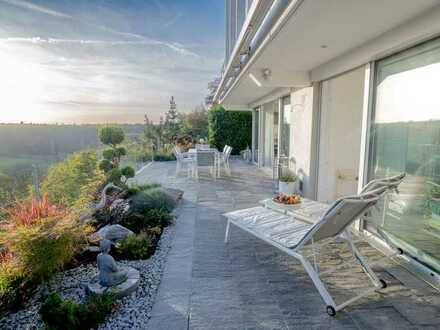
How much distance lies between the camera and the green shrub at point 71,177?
5164 mm

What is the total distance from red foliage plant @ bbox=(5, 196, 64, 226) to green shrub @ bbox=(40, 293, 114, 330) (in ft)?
2.91

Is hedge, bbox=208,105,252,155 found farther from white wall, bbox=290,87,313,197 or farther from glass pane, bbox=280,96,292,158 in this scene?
white wall, bbox=290,87,313,197

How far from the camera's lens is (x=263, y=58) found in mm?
4410

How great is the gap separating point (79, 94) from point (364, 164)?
8.87 m

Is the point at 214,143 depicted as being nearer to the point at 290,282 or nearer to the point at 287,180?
the point at 287,180

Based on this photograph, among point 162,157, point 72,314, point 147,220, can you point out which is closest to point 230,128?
point 162,157

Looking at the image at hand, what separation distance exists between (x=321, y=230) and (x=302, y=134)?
12.8 feet

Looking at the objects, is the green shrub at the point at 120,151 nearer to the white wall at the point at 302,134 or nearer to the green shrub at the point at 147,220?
the green shrub at the point at 147,220

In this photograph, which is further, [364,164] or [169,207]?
[169,207]

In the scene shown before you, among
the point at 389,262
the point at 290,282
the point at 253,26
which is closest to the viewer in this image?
the point at 290,282

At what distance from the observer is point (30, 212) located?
2729 millimetres

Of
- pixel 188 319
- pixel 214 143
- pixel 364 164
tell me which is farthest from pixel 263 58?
pixel 214 143

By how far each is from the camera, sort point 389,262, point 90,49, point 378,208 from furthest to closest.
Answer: point 90,49
point 378,208
point 389,262

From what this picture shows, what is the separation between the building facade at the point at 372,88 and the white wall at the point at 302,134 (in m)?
0.17
